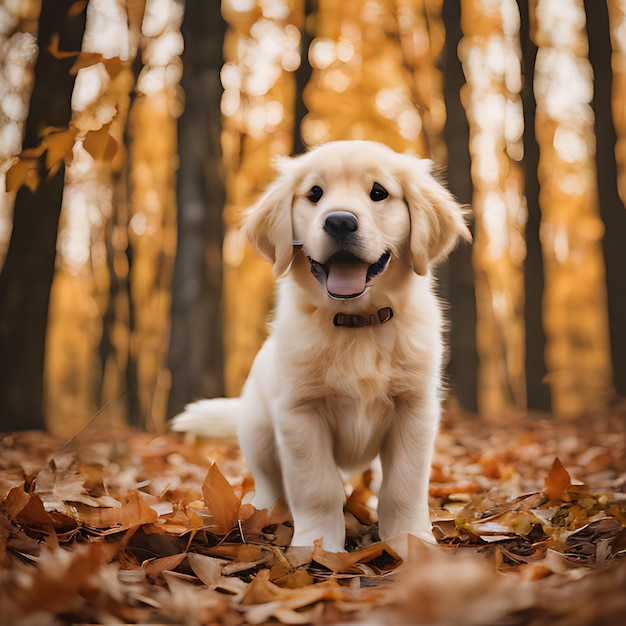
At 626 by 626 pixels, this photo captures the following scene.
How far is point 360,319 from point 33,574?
1469mm

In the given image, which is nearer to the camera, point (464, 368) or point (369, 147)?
point (369, 147)

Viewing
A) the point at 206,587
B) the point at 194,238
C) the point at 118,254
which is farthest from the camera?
the point at 118,254

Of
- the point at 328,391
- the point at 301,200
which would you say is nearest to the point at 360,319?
the point at 328,391

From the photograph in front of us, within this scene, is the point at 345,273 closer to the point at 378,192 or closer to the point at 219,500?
the point at 378,192

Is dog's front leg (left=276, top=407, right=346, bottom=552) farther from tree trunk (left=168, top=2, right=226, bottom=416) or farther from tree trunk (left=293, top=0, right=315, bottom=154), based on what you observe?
tree trunk (left=293, top=0, right=315, bottom=154)

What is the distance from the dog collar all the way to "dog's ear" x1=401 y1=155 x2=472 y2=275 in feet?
0.75

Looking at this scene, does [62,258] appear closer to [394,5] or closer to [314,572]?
[394,5]

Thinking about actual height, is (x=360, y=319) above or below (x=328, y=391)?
above

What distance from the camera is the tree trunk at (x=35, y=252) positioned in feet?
12.5

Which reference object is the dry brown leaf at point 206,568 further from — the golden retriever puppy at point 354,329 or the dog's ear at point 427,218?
the dog's ear at point 427,218

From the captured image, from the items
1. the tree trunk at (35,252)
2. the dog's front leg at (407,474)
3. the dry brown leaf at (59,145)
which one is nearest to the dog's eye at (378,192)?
the dog's front leg at (407,474)

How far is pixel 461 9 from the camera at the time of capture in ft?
29.5

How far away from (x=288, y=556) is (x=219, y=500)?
0.31 m

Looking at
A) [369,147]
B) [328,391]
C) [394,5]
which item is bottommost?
[328,391]
